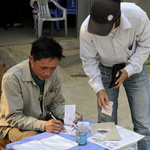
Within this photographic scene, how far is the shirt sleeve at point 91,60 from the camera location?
3.03m

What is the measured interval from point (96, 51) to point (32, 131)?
94 centimetres

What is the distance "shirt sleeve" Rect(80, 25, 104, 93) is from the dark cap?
0.35 m

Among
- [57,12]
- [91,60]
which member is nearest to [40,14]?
[57,12]

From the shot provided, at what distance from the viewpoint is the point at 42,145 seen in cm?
239

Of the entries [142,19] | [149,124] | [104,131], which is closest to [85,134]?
[104,131]

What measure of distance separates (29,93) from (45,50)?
0.40m

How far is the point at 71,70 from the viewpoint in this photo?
7258mm

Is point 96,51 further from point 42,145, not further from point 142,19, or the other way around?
point 42,145

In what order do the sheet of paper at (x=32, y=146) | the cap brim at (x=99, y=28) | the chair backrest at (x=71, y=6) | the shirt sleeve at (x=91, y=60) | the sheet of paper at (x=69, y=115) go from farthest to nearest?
the chair backrest at (x=71, y=6)
the shirt sleeve at (x=91, y=60)
the sheet of paper at (x=69, y=115)
the cap brim at (x=99, y=28)
the sheet of paper at (x=32, y=146)

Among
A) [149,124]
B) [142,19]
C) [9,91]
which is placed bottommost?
[149,124]

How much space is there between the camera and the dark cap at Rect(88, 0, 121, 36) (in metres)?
2.56

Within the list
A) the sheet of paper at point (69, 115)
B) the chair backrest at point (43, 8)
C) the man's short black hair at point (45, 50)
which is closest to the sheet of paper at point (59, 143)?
the sheet of paper at point (69, 115)

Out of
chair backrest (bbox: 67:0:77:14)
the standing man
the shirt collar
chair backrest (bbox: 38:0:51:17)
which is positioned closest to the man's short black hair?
the standing man

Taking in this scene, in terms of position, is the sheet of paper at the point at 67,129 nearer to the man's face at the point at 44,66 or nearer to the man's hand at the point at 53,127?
the man's hand at the point at 53,127
